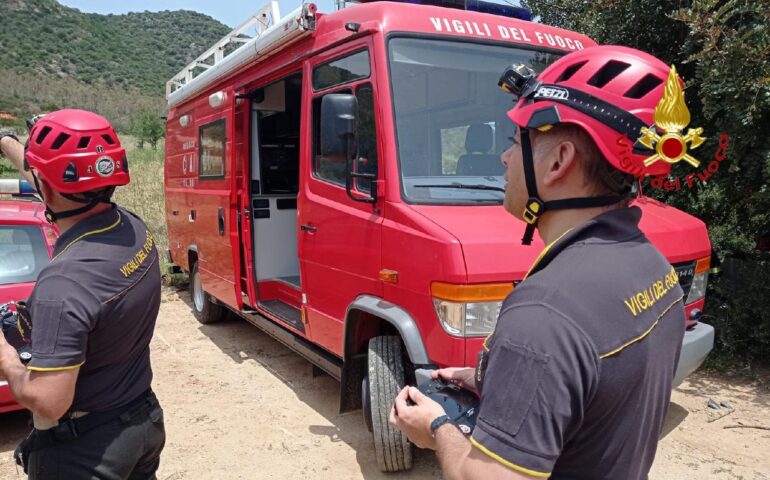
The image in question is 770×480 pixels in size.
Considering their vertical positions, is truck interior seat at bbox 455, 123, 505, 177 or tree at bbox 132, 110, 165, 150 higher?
tree at bbox 132, 110, 165, 150

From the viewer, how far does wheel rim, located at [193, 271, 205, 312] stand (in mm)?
7219

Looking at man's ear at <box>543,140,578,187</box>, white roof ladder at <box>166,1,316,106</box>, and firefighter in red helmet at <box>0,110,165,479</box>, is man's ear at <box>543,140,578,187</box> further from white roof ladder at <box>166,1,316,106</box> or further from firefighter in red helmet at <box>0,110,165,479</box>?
white roof ladder at <box>166,1,316,106</box>

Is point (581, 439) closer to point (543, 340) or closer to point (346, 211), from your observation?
point (543, 340)

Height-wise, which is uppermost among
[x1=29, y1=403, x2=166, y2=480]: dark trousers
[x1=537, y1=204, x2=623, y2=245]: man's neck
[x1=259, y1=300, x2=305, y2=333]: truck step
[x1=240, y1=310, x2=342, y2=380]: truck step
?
[x1=537, y1=204, x2=623, y2=245]: man's neck

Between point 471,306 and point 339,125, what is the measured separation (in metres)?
1.29

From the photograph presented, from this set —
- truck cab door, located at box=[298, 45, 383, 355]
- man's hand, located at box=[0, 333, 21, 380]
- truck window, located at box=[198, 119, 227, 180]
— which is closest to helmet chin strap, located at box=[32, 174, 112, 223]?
man's hand, located at box=[0, 333, 21, 380]

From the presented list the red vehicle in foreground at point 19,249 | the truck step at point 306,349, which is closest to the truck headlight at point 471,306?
the truck step at point 306,349

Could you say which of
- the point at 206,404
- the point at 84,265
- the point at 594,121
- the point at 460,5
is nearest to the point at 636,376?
the point at 594,121

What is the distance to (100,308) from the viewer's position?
1808 millimetres

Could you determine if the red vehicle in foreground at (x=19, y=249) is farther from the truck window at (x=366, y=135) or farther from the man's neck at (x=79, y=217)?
the truck window at (x=366, y=135)

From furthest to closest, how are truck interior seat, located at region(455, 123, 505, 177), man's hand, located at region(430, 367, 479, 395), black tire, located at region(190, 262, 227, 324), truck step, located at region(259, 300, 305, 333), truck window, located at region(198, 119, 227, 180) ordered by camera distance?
black tire, located at region(190, 262, 227, 324), truck window, located at region(198, 119, 227, 180), truck step, located at region(259, 300, 305, 333), truck interior seat, located at region(455, 123, 505, 177), man's hand, located at region(430, 367, 479, 395)

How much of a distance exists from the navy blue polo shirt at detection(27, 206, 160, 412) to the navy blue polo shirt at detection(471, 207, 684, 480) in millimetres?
1265

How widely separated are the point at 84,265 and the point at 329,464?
245cm

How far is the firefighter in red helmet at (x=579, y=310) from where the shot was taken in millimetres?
959
